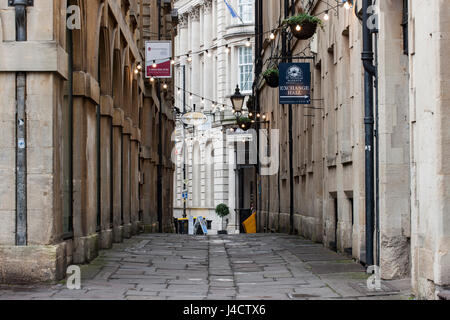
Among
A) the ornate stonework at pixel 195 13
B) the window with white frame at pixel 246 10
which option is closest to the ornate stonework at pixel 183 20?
the ornate stonework at pixel 195 13

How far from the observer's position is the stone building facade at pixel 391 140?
8305 mm

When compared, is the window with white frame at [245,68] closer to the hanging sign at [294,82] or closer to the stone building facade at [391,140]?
the stone building facade at [391,140]

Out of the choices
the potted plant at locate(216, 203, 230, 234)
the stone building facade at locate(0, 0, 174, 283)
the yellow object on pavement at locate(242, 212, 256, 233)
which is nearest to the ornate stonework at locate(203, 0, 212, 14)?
the potted plant at locate(216, 203, 230, 234)

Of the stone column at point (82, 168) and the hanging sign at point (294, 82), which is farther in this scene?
the hanging sign at point (294, 82)

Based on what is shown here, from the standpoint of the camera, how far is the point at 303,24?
17.7m

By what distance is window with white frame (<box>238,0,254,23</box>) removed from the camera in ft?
175

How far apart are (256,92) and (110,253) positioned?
2589cm

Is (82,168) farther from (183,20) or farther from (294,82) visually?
(183,20)

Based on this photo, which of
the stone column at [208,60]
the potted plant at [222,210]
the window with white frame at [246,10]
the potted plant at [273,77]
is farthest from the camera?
the stone column at [208,60]

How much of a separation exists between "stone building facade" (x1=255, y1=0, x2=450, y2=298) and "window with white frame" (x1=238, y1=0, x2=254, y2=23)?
31924 mm

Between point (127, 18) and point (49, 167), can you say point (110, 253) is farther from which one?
point (127, 18)

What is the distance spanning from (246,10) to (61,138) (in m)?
43.2

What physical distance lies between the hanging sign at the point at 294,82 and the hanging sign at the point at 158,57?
6.59 meters

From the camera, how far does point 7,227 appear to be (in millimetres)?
10641
